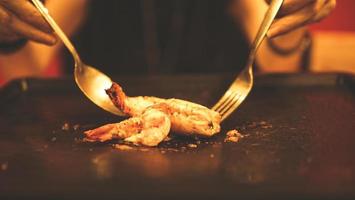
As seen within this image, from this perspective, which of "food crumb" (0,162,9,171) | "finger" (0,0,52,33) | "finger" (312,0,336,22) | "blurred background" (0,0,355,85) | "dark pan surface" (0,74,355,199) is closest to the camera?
"dark pan surface" (0,74,355,199)

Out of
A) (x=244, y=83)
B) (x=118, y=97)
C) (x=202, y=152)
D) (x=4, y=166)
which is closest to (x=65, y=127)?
(x=118, y=97)

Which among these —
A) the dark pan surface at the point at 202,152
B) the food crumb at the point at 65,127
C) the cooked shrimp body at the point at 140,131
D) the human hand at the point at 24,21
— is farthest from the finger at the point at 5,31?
the cooked shrimp body at the point at 140,131

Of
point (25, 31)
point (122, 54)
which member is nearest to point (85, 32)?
point (122, 54)

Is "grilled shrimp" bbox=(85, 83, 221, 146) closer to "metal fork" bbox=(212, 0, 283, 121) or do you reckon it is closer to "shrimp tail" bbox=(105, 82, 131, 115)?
"shrimp tail" bbox=(105, 82, 131, 115)

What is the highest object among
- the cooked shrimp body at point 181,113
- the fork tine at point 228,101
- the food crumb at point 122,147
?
the cooked shrimp body at point 181,113

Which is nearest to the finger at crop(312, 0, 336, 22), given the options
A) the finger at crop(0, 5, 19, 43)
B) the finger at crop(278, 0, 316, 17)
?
the finger at crop(278, 0, 316, 17)

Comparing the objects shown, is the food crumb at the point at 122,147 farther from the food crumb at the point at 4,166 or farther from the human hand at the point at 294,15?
the human hand at the point at 294,15
